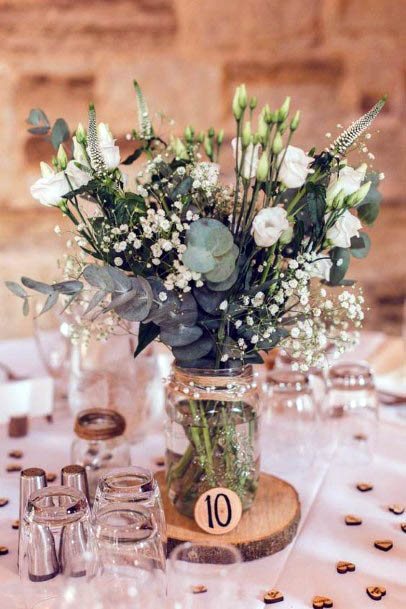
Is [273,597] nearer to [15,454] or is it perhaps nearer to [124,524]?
[124,524]

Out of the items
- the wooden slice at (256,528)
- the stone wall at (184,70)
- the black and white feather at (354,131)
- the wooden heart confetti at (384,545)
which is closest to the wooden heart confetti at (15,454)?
the wooden slice at (256,528)

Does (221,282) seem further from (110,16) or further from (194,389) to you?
(110,16)

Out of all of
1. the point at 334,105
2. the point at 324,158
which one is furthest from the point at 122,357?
the point at 334,105

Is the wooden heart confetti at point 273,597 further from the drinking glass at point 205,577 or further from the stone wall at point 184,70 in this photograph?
the stone wall at point 184,70

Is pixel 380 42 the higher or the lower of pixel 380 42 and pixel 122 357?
the higher

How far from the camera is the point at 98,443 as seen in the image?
1.20 m

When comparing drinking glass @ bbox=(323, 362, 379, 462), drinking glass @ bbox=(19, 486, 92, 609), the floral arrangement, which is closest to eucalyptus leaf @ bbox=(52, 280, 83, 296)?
the floral arrangement

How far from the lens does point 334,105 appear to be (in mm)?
3105

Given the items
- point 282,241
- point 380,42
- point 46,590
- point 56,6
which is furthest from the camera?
point 380,42

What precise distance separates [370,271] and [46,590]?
8.44 feet

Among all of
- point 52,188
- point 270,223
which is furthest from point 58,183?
point 270,223

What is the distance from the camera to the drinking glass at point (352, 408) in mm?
1429

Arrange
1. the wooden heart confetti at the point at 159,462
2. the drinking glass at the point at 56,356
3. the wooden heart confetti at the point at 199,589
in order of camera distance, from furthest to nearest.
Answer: the drinking glass at the point at 56,356 → the wooden heart confetti at the point at 159,462 → the wooden heart confetti at the point at 199,589

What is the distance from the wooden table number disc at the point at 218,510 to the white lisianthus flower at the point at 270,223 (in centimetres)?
36
